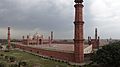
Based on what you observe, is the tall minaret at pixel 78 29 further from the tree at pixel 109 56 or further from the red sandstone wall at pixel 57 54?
the tree at pixel 109 56

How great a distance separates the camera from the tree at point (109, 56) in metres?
22.9

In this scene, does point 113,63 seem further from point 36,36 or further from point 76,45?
point 36,36

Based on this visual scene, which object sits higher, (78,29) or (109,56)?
(78,29)

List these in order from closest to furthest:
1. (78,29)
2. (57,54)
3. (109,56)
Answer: (109,56), (78,29), (57,54)

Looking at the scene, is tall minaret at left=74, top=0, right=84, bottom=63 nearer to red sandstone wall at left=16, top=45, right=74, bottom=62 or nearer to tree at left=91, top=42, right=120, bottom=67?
red sandstone wall at left=16, top=45, right=74, bottom=62

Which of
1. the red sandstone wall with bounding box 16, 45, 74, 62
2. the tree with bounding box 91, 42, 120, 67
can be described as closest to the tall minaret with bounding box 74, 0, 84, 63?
the red sandstone wall with bounding box 16, 45, 74, 62

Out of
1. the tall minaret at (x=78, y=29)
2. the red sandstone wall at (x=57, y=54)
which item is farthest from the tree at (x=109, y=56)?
the red sandstone wall at (x=57, y=54)

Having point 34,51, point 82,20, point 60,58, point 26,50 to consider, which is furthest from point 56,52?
point 26,50

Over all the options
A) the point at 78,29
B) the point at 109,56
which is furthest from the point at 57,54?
the point at 109,56

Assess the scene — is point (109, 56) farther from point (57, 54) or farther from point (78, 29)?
point (57, 54)

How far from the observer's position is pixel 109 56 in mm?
23141

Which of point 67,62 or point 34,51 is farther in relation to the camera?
point 34,51

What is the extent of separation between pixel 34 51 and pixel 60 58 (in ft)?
51.2

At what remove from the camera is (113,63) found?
77.3ft
